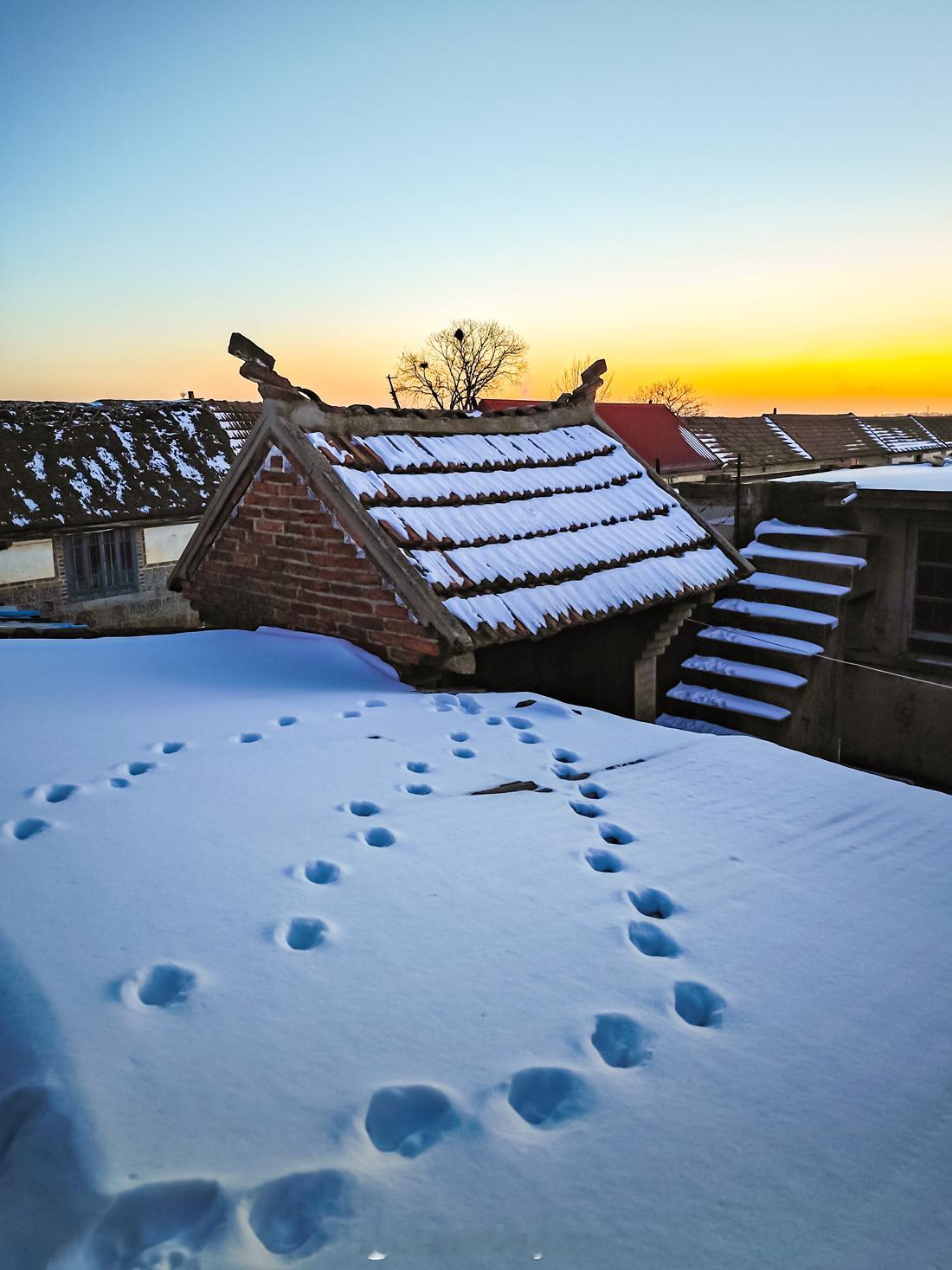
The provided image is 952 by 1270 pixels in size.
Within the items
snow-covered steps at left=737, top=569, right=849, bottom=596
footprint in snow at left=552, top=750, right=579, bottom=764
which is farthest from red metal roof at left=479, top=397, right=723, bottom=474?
footprint in snow at left=552, top=750, right=579, bottom=764

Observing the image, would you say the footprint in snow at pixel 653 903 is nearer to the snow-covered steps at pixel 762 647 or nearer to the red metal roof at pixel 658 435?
the snow-covered steps at pixel 762 647

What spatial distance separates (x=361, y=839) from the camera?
323 cm

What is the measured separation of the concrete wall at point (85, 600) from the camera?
1678 centimetres

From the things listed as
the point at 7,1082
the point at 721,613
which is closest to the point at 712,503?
the point at 721,613

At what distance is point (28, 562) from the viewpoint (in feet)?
55.4

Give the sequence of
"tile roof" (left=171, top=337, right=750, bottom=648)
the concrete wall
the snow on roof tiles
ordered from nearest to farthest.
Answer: "tile roof" (left=171, top=337, right=750, bottom=648)
the snow on roof tiles
the concrete wall

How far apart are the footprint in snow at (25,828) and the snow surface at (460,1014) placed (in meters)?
0.01

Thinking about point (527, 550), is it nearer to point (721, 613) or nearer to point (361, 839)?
point (361, 839)

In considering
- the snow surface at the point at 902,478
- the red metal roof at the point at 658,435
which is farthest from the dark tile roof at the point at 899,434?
the snow surface at the point at 902,478

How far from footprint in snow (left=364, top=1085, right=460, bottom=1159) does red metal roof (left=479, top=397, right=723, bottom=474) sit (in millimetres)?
20138

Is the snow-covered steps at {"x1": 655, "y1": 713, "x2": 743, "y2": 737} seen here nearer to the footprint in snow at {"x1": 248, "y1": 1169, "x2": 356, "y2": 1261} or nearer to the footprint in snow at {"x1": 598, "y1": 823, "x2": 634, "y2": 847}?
the footprint in snow at {"x1": 598, "y1": 823, "x2": 634, "y2": 847}

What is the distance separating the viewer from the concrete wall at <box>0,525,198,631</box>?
55.1 ft

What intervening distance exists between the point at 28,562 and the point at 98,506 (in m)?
1.81

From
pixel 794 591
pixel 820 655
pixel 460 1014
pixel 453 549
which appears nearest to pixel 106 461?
pixel 794 591
